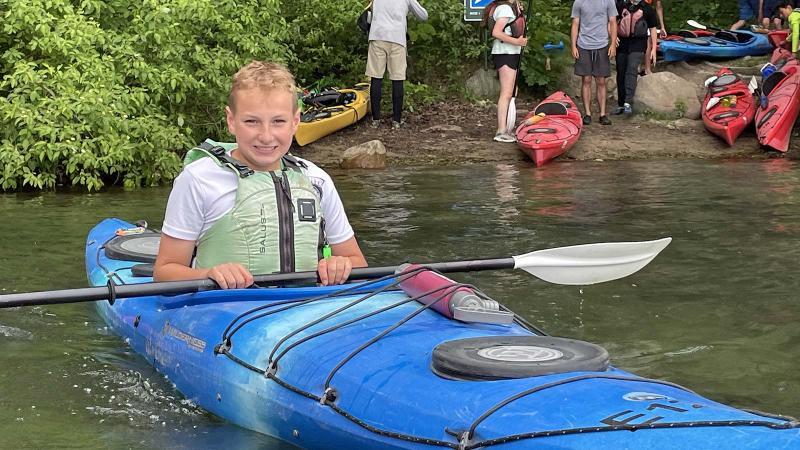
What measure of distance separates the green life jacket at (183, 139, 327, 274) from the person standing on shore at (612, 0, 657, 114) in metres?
8.85

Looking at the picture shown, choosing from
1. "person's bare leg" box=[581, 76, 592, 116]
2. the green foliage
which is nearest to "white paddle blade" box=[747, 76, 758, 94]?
"person's bare leg" box=[581, 76, 592, 116]

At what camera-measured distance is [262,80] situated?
4.07 m

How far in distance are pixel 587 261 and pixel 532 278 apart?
6.06 ft

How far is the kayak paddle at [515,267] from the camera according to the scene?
407cm

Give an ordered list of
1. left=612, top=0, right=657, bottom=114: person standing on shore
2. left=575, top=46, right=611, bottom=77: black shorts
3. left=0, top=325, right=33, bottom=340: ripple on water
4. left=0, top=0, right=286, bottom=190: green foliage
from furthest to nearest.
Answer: left=612, top=0, right=657, bottom=114: person standing on shore < left=575, top=46, right=611, bottom=77: black shorts < left=0, top=0, right=286, bottom=190: green foliage < left=0, top=325, right=33, bottom=340: ripple on water

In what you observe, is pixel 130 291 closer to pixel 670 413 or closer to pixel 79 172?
pixel 670 413

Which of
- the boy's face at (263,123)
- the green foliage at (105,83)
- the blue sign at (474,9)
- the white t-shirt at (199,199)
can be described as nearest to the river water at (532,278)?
the green foliage at (105,83)

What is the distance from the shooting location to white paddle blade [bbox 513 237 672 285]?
15.3 ft

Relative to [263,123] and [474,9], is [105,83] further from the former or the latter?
[263,123]

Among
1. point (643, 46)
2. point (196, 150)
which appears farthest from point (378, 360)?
point (643, 46)

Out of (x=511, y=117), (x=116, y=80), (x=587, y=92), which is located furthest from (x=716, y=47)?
(x=116, y=80)

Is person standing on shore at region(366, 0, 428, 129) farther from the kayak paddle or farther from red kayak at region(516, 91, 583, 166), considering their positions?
the kayak paddle

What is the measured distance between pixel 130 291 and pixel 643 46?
9536 millimetres

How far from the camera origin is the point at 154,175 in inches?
405
